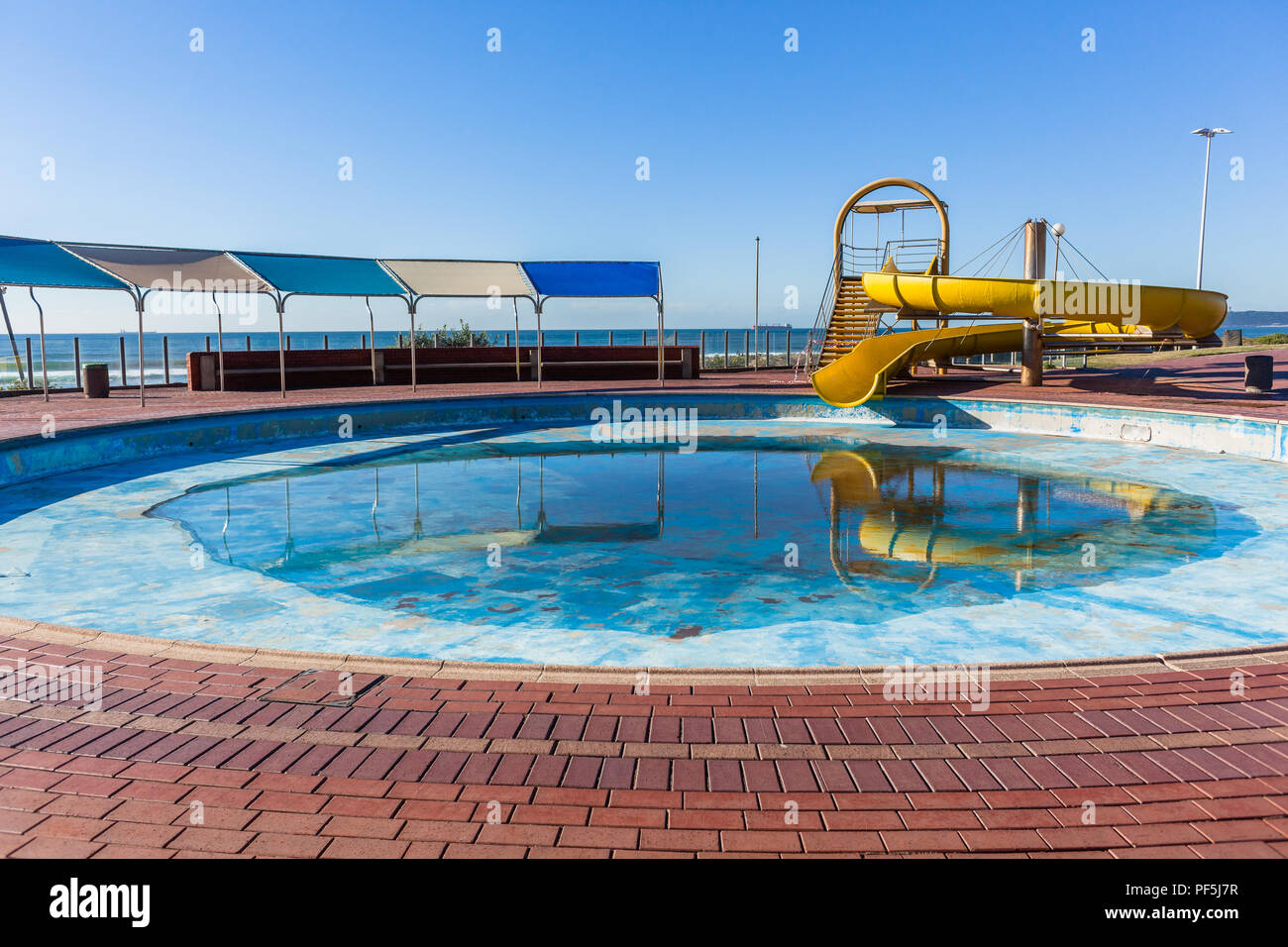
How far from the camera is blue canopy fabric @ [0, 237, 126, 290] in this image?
15.7 meters

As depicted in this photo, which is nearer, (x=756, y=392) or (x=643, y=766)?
(x=643, y=766)

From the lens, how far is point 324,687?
4039 millimetres

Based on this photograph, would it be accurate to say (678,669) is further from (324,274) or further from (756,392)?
(324,274)

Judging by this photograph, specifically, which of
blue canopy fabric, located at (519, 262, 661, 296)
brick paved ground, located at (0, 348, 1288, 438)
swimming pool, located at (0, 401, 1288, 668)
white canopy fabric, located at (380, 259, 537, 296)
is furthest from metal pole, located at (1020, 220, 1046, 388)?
white canopy fabric, located at (380, 259, 537, 296)

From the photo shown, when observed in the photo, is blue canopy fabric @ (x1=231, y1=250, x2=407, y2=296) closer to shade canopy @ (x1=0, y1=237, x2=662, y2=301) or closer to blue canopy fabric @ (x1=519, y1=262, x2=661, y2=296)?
shade canopy @ (x1=0, y1=237, x2=662, y2=301)

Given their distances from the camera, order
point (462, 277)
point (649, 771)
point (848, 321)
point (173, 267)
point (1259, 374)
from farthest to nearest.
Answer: point (848, 321), point (462, 277), point (173, 267), point (1259, 374), point (649, 771)

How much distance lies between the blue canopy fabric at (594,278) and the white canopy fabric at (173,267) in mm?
6326

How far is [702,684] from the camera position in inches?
160

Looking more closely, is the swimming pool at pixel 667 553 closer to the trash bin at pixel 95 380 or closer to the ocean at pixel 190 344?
the trash bin at pixel 95 380

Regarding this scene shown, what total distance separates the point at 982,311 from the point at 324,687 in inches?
652

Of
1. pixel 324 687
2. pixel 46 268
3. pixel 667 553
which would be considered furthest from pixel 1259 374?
pixel 46 268

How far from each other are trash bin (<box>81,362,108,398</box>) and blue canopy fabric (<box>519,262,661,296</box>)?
31.2 feet
